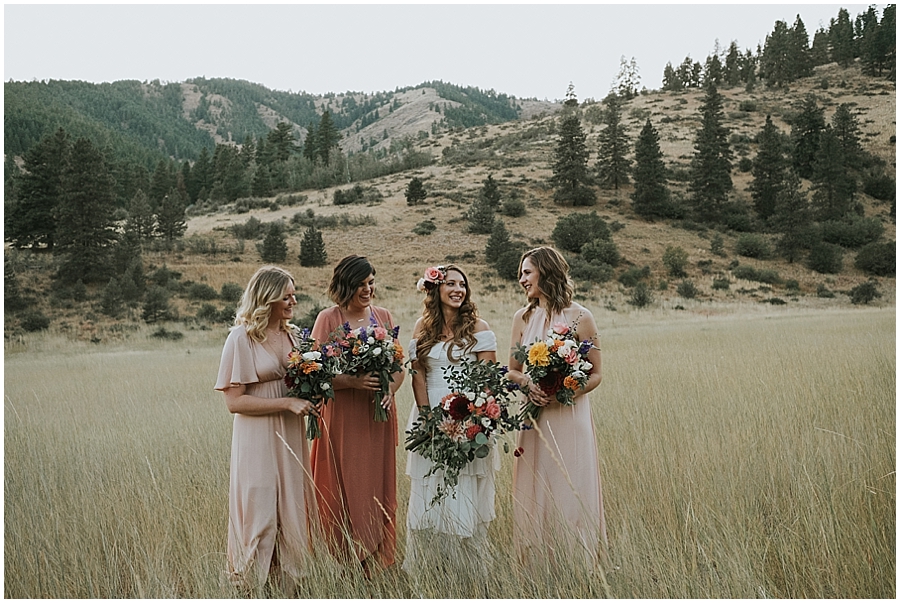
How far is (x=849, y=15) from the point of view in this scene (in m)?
94.1

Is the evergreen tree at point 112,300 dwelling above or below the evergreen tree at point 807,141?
below

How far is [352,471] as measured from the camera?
4367 millimetres

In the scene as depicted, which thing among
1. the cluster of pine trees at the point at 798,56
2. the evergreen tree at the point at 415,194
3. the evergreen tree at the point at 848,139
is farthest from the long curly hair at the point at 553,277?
the cluster of pine trees at the point at 798,56

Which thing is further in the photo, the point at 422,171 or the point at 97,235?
the point at 422,171

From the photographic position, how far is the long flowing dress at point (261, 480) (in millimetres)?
3920

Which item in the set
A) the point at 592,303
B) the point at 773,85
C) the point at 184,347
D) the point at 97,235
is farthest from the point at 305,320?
the point at 773,85

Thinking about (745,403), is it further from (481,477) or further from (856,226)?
(856,226)

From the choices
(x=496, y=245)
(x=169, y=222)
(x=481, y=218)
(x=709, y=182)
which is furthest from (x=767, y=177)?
(x=169, y=222)

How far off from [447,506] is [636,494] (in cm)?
192

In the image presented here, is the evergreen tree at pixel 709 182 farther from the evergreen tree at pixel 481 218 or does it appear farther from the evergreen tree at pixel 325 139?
the evergreen tree at pixel 325 139

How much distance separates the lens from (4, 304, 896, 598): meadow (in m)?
3.69

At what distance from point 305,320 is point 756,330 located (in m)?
17.3

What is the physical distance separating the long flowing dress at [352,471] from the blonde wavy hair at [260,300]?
0.51 metres

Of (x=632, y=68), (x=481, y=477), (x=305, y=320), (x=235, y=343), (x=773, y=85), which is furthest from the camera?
(x=632, y=68)
